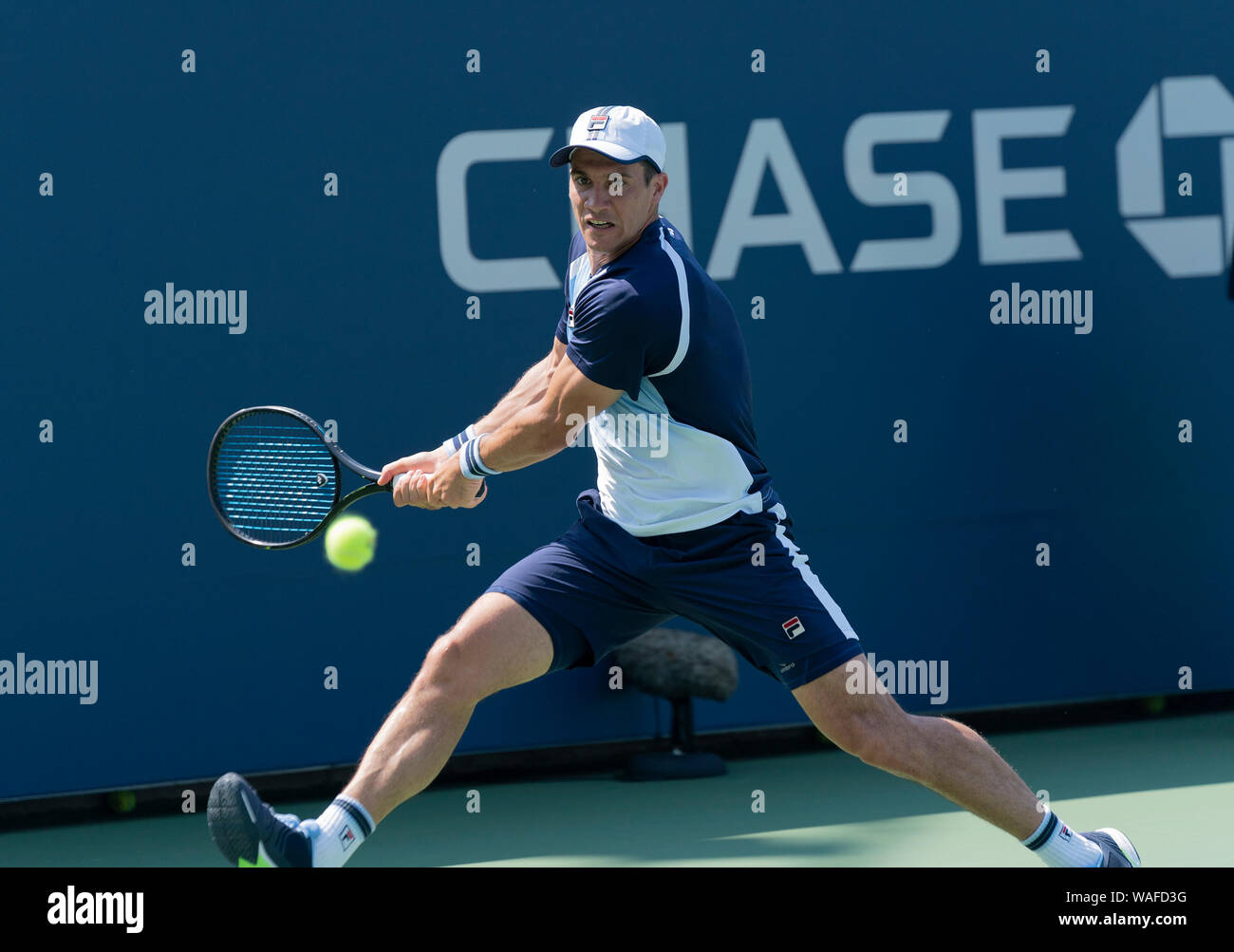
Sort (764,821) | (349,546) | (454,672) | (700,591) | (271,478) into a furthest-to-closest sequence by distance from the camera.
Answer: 1. (764,821)
2. (271,478)
3. (349,546)
4. (700,591)
5. (454,672)

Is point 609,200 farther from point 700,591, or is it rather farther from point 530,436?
point 700,591

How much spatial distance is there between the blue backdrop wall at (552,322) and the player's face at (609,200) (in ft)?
6.54

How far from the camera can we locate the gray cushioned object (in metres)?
5.88

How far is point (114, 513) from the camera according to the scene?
5.52 metres

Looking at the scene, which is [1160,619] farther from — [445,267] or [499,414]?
[499,414]

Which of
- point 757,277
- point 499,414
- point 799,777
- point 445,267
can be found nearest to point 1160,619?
point 799,777

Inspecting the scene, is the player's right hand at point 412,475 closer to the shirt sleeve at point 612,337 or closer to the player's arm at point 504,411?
the player's arm at point 504,411

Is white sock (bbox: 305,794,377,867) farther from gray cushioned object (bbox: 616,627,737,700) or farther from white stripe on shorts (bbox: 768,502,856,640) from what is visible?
gray cushioned object (bbox: 616,627,737,700)

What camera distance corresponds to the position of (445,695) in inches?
151

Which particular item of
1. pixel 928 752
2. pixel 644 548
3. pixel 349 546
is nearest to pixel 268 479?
pixel 349 546

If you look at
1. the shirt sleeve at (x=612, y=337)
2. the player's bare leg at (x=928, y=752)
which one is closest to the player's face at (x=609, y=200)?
the shirt sleeve at (x=612, y=337)

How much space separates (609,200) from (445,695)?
3.79 feet

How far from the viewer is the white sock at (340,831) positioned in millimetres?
3703

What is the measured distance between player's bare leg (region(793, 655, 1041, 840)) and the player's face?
1083mm
